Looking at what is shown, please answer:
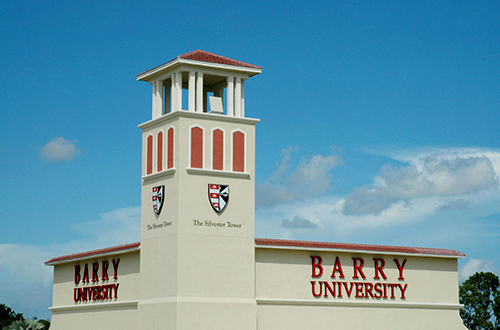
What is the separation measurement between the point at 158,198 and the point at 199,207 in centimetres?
230

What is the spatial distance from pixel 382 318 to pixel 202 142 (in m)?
13.2

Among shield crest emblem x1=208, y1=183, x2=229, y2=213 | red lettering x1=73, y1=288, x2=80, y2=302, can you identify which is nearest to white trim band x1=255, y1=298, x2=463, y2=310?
shield crest emblem x1=208, y1=183, x2=229, y2=213

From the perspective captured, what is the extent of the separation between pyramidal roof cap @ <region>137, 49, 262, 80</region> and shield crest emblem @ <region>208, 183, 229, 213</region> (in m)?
5.86

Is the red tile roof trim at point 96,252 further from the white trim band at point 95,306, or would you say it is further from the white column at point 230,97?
the white column at point 230,97

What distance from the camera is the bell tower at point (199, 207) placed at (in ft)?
124

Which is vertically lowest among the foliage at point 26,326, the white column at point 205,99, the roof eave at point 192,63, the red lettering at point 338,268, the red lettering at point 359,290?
the foliage at point 26,326

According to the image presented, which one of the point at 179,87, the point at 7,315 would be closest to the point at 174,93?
the point at 179,87

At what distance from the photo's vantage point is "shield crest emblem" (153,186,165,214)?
39.3m

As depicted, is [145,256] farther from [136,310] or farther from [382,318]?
[382,318]

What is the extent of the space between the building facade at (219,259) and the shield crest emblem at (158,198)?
57 mm

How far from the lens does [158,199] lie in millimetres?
39531

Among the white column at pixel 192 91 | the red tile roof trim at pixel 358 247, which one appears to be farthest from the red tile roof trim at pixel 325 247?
the white column at pixel 192 91

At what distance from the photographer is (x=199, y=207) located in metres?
38.4

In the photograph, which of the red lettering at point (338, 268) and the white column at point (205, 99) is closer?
the red lettering at point (338, 268)
